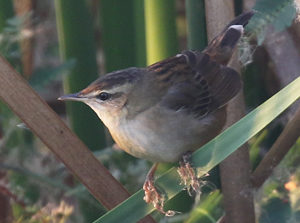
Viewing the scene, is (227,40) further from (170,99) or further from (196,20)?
(170,99)

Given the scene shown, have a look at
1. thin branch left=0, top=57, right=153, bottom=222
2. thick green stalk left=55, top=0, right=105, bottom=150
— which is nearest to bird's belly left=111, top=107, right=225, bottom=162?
thin branch left=0, top=57, right=153, bottom=222

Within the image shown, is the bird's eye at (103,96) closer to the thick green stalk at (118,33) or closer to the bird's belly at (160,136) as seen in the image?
the bird's belly at (160,136)

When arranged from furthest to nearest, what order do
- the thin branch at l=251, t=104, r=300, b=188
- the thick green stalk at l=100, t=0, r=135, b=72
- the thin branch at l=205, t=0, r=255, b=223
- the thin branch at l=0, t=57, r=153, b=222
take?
the thick green stalk at l=100, t=0, r=135, b=72, the thin branch at l=205, t=0, r=255, b=223, the thin branch at l=251, t=104, r=300, b=188, the thin branch at l=0, t=57, r=153, b=222

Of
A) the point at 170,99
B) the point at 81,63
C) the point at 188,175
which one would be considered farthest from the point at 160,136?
the point at 81,63

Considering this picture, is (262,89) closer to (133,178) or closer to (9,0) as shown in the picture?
(133,178)

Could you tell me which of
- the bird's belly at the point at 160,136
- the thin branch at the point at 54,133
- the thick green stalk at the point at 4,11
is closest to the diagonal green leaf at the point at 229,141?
the thin branch at the point at 54,133

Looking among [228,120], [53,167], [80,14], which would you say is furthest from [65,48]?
[228,120]

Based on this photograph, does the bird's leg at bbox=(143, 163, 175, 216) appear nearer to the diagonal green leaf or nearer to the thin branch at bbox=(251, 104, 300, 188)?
the diagonal green leaf

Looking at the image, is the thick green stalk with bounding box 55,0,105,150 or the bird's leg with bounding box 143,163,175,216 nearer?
the bird's leg with bounding box 143,163,175,216
